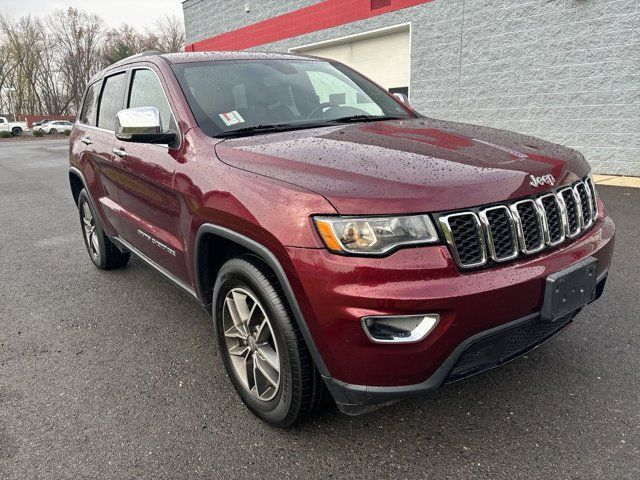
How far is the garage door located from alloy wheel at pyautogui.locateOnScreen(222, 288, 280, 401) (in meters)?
10.7

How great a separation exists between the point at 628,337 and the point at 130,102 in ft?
11.9

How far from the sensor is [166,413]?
250cm

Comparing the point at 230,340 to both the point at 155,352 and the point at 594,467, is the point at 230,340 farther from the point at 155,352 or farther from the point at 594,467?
the point at 594,467

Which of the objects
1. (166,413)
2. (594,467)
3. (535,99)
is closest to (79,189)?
(166,413)

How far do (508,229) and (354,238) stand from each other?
24.3 inches

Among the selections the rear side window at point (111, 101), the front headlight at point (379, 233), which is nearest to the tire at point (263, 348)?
the front headlight at point (379, 233)

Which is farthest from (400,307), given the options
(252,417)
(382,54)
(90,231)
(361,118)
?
(382,54)

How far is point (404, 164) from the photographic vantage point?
6.54 feet

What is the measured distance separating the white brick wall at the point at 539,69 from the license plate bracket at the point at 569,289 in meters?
7.71

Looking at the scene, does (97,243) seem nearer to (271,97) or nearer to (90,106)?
(90,106)

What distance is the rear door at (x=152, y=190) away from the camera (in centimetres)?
280

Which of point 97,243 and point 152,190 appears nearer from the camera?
point 152,190

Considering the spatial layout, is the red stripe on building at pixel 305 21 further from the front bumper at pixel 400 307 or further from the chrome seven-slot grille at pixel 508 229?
the front bumper at pixel 400 307

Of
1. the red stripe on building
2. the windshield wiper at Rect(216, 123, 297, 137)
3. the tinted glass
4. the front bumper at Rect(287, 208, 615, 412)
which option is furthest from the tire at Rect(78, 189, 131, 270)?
the red stripe on building
